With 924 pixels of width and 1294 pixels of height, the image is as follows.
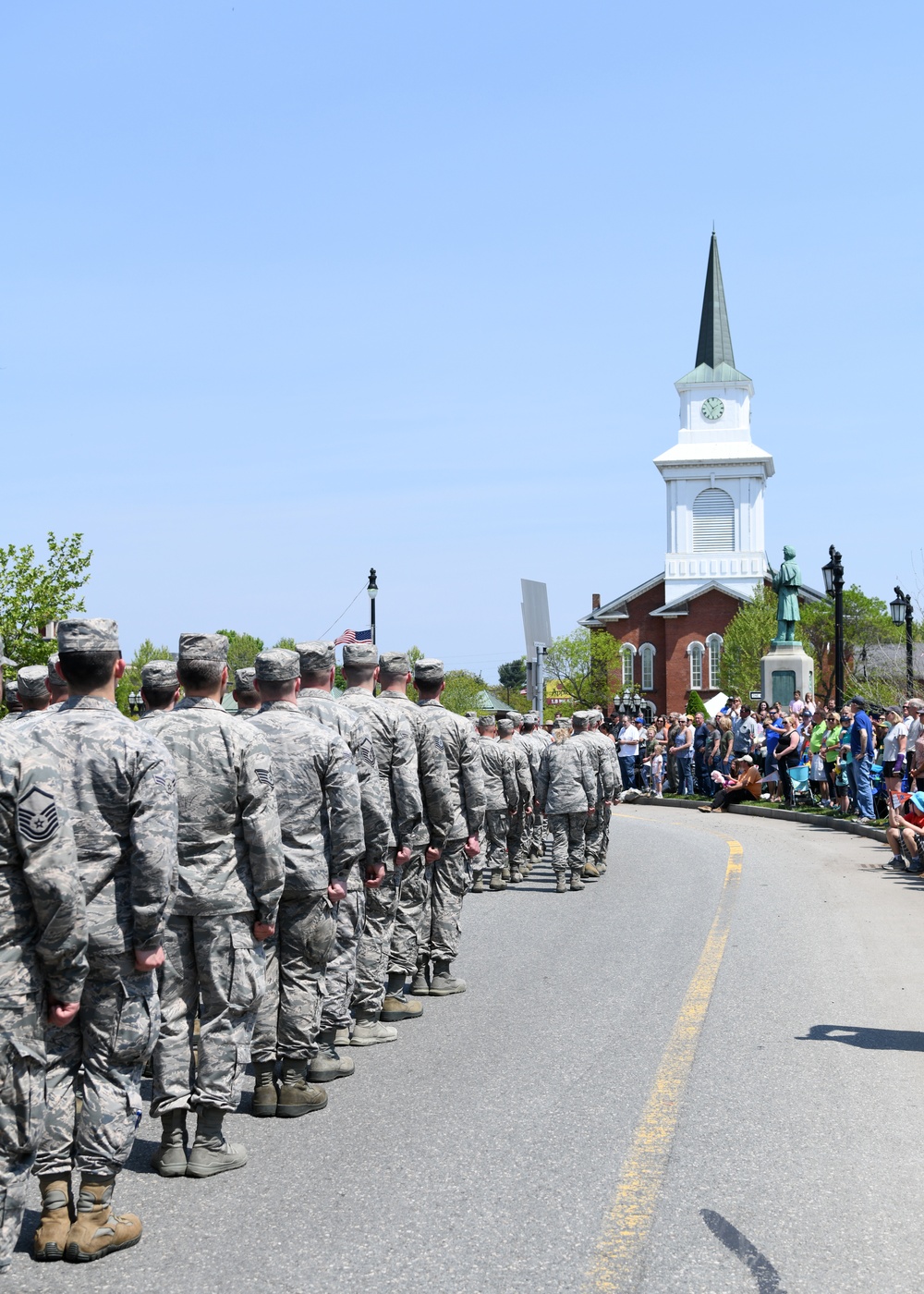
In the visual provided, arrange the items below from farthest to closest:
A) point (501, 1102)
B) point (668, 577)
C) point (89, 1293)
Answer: point (668, 577) < point (501, 1102) < point (89, 1293)

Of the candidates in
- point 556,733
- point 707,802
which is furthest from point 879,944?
point 707,802

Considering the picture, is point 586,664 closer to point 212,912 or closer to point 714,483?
point 714,483

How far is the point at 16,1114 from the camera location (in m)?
3.89

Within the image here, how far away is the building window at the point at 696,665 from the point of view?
84812mm

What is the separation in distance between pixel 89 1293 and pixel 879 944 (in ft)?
25.6

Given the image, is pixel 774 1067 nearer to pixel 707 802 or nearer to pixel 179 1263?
pixel 179 1263

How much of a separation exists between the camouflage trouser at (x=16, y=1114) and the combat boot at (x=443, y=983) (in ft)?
16.5

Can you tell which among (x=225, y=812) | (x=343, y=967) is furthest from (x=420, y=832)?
(x=225, y=812)

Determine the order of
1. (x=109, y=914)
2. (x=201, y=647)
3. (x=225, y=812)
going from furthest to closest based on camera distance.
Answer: (x=201, y=647) < (x=225, y=812) < (x=109, y=914)

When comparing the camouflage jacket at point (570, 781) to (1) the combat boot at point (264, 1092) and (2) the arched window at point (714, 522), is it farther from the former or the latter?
(2) the arched window at point (714, 522)

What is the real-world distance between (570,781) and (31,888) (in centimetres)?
1141

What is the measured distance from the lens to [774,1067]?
6805 millimetres

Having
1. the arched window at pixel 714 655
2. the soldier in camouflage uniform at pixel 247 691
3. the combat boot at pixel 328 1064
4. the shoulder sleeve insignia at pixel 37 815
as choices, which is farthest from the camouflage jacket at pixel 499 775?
the arched window at pixel 714 655

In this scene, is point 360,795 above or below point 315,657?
below
